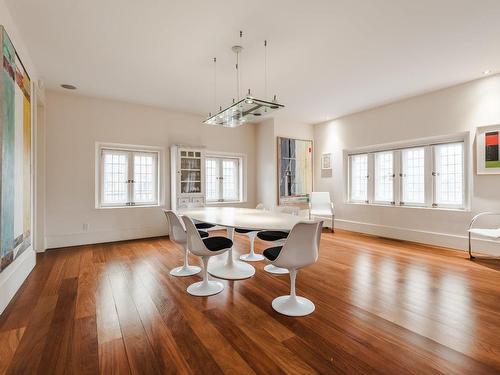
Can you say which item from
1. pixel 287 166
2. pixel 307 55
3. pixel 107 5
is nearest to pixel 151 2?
pixel 107 5

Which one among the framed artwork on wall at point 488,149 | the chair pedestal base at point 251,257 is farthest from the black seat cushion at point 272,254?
the framed artwork on wall at point 488,149

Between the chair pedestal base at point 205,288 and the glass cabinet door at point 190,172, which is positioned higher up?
the glass cabinet door at point 190,172

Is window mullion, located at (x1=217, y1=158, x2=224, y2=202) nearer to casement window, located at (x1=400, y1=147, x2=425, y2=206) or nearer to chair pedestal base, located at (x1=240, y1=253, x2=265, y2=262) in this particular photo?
chair pedestal base, located at (x1=240, y1=253, x2=265, y2=262)

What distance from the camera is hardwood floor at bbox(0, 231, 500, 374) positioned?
159 centimetres

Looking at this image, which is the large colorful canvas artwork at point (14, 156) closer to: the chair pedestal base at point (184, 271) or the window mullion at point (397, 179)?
the chair pedestal base at point (184, 271)

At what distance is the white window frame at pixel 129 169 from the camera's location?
483 centimetres

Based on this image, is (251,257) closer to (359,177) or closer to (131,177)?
(131,177)

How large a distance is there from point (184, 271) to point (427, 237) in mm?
4272

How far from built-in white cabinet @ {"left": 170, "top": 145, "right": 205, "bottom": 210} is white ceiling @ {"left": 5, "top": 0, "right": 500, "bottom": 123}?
4.28 ft

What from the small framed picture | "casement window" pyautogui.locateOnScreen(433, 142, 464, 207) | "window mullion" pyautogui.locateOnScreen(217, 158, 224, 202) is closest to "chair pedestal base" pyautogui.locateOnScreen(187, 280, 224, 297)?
"window mullion" pyautogui.locateOnScreen(217, 158, 224, 202)

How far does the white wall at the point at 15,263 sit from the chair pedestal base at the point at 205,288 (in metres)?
1.63

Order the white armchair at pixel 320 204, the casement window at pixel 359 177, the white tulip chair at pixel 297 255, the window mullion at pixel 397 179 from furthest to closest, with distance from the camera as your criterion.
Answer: the white armchair at pixel 320 204, the casement window at pixel 359 177, the window mullion at pixel 397 179, the white tulip chair at pixel 297 255

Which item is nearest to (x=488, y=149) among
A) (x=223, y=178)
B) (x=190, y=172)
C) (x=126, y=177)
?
(x=223, y=178)

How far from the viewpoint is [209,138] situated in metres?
5.99
